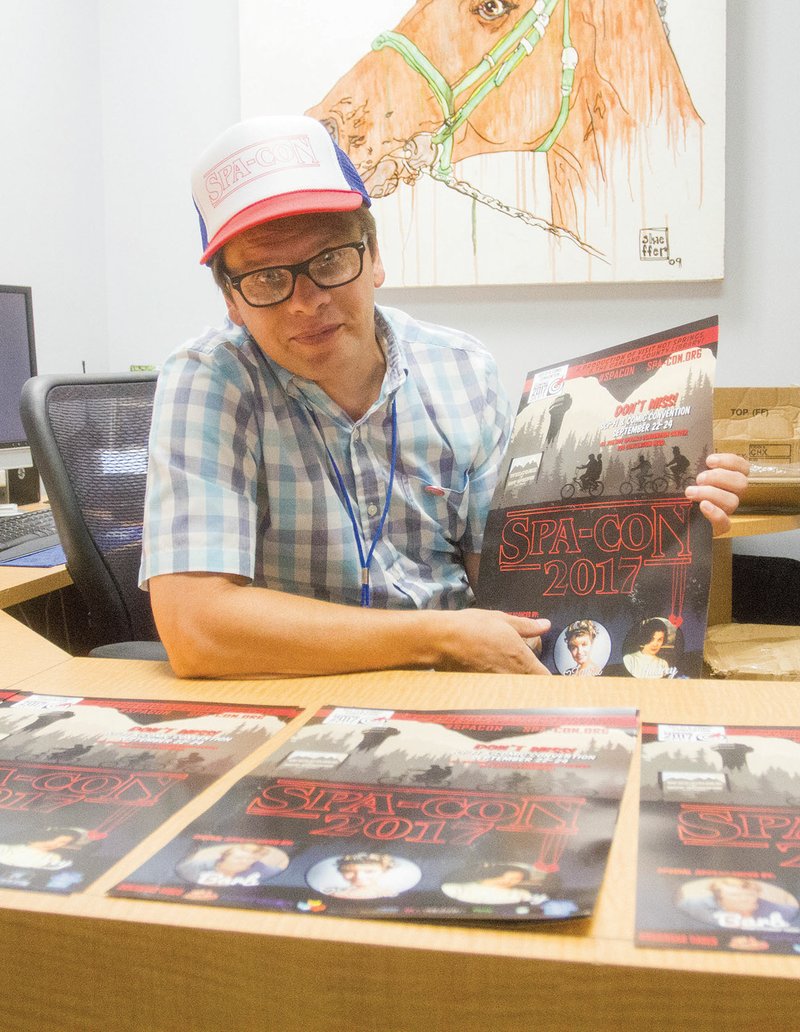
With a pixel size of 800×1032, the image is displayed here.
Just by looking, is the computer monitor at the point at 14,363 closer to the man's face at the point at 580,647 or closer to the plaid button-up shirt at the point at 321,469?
the plaid button-up shirt at the point at 321,469

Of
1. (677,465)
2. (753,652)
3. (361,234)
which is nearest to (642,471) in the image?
(677,465)

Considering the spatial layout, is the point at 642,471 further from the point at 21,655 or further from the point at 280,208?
the point at 21,655

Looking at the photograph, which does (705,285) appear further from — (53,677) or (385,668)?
(53,677)

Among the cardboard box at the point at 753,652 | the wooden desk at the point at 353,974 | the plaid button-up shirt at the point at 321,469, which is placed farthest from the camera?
the cardboard box at the point at 753,652

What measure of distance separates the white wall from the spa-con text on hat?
172cm

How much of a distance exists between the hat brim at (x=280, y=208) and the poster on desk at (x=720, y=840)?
0.71m

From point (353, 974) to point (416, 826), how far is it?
0.13 metres

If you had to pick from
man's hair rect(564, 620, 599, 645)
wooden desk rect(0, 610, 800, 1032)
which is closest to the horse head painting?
man's hair rect(564, 620, 599, 645)

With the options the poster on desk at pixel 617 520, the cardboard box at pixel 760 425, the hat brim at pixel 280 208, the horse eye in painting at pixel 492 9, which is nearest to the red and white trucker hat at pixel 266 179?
the hat brim at pixel 280 208

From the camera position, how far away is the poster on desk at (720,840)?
52cm

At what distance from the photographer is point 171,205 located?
10.1 ft

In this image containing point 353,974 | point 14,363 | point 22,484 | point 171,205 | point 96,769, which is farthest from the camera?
point 171,205

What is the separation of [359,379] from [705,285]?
1722 millimetres

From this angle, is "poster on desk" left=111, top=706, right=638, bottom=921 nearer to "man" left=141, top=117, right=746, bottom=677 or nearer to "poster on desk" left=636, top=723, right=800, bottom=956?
"poster on desk" left=636, top=723, right=800, bottom=956
